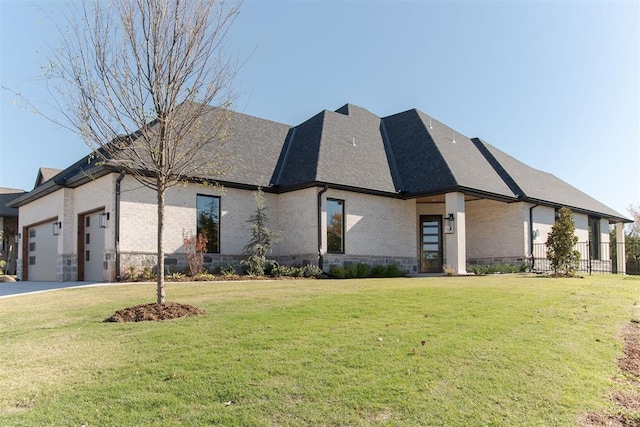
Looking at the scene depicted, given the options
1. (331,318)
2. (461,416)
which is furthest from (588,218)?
(461,416)

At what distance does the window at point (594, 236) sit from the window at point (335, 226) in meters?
18.8

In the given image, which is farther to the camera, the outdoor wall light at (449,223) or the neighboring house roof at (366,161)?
the neighboring house roof at (366,161)

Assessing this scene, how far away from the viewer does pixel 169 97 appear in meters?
7.96

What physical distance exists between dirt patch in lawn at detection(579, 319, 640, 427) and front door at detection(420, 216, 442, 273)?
624 inches

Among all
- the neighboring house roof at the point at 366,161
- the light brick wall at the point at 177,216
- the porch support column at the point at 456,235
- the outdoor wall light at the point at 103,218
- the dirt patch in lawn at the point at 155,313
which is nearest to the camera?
the dirt patch in lawn at the point at 155,313

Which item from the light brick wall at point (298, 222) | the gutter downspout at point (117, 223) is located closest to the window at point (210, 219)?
the light brick wall at point (298, 222)

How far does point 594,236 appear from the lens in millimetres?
30156

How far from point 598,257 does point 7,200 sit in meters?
39.4

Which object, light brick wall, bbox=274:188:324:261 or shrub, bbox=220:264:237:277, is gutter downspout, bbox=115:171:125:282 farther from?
light brick wall, bbox=274:188:324:261

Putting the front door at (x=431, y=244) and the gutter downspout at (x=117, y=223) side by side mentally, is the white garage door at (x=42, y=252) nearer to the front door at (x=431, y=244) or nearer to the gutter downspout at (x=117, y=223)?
the gutter downspout at (x=117, y=223)

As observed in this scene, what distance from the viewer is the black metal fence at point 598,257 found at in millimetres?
22547

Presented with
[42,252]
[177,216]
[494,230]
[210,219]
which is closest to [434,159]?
[494,230]

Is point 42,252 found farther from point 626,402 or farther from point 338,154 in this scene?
point 626,402

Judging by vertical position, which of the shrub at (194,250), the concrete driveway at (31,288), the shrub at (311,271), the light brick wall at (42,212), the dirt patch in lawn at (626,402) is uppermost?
the light brick wall at (42,212)
